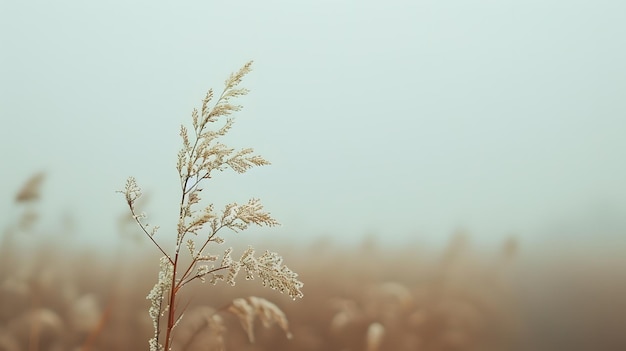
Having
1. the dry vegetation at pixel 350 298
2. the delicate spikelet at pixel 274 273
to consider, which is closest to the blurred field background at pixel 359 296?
the dry vegetation at pixel 350 298

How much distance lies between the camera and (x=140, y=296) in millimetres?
2006

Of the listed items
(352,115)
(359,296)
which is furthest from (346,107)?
(359,296)

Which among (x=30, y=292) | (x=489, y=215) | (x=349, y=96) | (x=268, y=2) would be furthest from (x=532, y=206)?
(x=30, y=292)

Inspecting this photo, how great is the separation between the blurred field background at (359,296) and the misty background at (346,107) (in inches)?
3.7

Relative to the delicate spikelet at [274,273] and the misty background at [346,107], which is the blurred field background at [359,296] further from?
the delicate spikelet at [274,273]

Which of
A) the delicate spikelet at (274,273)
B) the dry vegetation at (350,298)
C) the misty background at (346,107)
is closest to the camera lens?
the delicate spikelet at (274,273)

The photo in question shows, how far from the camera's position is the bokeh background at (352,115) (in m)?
2.08

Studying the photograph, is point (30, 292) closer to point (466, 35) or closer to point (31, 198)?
point (31, 198)

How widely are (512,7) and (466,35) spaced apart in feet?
0.61

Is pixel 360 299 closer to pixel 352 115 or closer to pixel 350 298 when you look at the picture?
pixel 350 298

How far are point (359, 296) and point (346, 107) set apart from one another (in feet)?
2.08

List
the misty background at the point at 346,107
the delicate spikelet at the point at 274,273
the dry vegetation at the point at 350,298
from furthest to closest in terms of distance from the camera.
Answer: the misty background at the point at 346,107 → the dry vegetation at the point at 350,298 → the delicate spikelet at the point at 274,273

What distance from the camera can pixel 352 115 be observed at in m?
2.16

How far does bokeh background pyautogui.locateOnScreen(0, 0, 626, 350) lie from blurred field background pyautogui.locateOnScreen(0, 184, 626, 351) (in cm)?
3
